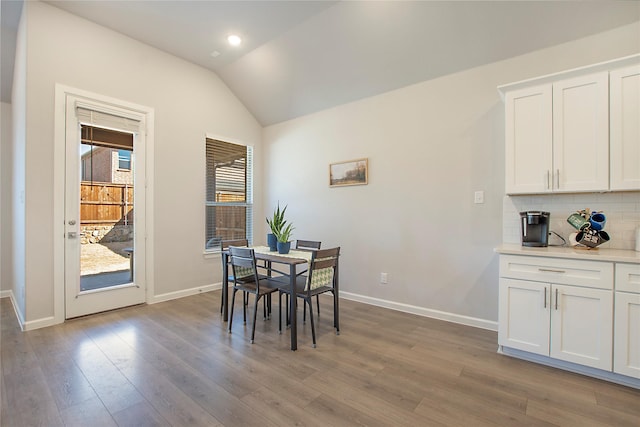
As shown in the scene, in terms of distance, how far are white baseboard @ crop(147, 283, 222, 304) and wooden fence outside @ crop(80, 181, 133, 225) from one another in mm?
1052

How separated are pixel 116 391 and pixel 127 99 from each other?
3.30 m

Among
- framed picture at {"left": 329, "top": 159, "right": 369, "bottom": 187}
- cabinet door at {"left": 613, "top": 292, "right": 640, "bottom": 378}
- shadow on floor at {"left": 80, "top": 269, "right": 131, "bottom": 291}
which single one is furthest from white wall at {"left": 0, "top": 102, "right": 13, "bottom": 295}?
cabinet door at {"left": 613, "top": 292, "right": 640, "bottom": 378}

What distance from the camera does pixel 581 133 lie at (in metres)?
2.36

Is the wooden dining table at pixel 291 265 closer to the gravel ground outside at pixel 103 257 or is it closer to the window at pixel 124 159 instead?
the gravel ground outside at pixel 103 257

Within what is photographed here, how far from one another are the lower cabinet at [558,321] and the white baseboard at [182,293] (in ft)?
12.4

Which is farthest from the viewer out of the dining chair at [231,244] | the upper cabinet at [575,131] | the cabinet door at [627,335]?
the dining chair at [231,244]

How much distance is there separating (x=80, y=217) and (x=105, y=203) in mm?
301

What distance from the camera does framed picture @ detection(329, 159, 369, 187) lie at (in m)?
3.97

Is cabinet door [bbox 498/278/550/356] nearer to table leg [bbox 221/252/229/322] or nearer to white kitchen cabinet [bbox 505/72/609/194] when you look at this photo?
white kitchen cabinet [bbox 505/72/609/194]

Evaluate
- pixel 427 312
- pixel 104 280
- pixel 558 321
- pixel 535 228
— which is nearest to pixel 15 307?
pixel 104 280

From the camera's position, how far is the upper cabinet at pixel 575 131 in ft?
7.23

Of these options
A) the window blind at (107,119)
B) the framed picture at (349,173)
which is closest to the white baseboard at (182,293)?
the window blind at (107,119)

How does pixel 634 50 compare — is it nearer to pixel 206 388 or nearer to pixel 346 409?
pixel 346 409

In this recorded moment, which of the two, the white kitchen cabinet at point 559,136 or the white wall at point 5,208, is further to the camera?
the white wall at point 5,208
